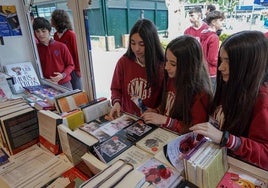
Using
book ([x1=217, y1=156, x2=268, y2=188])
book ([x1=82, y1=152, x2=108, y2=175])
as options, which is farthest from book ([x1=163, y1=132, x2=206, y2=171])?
book ([x1=82, y1=152, x2=108, y2=175])

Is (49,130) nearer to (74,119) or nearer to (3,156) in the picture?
(74,119)

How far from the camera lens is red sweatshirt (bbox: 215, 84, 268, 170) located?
0.73 m

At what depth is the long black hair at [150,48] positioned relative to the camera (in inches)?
46.7

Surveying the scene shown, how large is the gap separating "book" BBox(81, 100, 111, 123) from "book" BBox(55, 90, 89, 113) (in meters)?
0.15

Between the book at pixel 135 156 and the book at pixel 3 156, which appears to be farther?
the book at pixel 3 156

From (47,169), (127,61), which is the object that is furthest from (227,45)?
(47,169)

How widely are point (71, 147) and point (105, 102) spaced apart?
15.4 inches

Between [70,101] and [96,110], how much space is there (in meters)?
0.21

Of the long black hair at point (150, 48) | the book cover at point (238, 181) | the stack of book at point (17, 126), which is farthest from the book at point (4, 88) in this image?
the book cover at point (238, 181)

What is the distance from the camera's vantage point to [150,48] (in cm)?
120

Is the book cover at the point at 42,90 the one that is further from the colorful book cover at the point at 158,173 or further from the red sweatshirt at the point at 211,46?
the red sweatshirt at the point at 211,46

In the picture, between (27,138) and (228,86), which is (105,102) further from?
(228,86)

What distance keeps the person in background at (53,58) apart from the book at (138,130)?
3.88 ft

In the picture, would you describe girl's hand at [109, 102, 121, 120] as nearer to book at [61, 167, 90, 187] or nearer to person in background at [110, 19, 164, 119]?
person in background at [110, 19, 164, 119]
